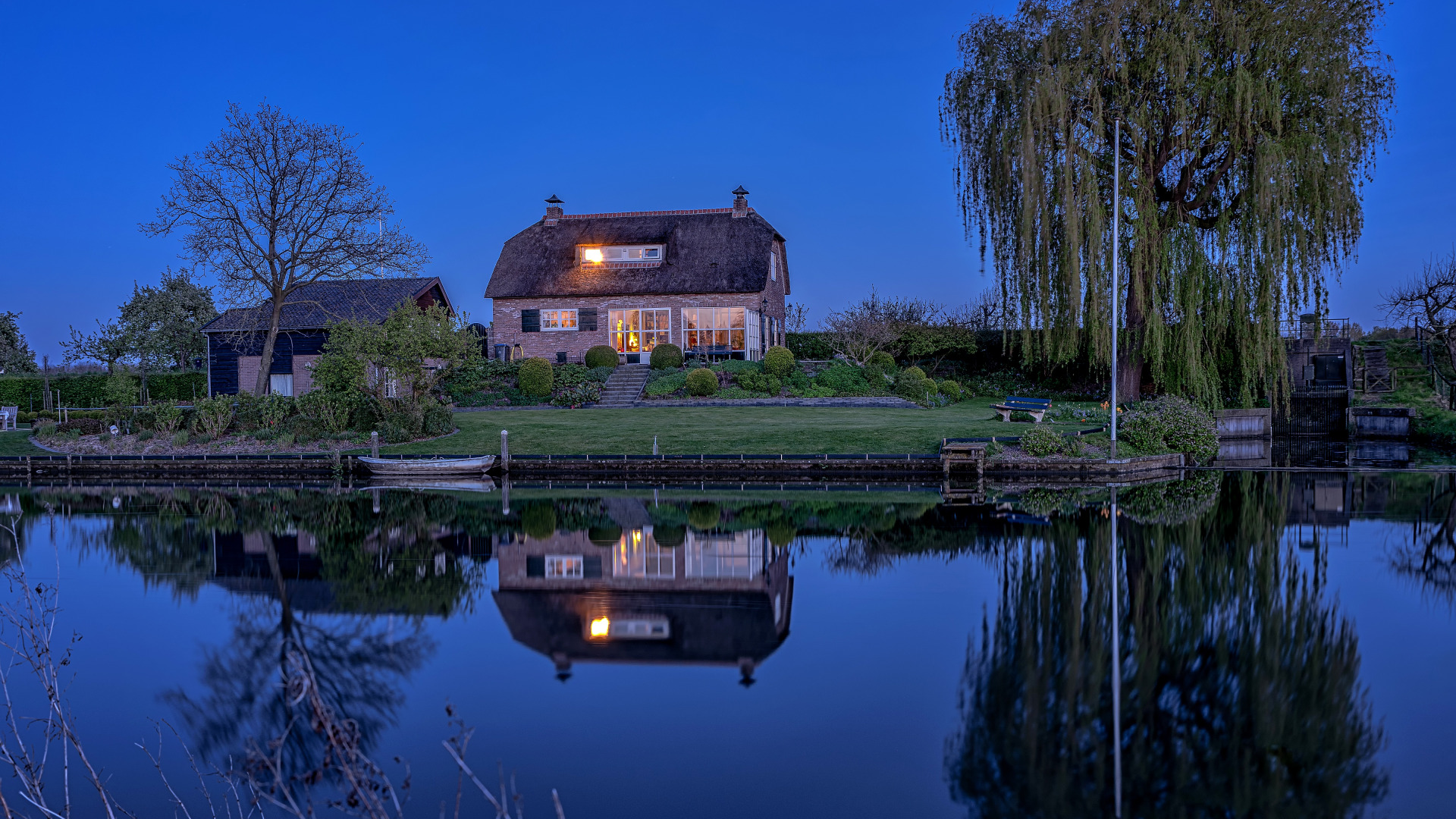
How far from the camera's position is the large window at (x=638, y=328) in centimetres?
3591

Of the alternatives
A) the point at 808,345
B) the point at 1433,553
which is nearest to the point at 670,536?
the point at 1433,553

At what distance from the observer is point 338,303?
37000 mm

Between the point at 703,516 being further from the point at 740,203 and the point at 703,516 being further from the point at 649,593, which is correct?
the point at 740,203

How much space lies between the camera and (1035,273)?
22078 mm

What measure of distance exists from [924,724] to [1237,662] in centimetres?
273

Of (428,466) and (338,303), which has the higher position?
(338,303)

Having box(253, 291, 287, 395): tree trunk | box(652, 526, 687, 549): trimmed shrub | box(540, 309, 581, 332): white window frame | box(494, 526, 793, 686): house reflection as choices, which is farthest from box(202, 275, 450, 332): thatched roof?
box(494, 526, 793, 686): house reflection

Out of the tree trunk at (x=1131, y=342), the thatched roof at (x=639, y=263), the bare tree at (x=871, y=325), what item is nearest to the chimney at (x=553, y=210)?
the thatched roof at (x=639, y=263)

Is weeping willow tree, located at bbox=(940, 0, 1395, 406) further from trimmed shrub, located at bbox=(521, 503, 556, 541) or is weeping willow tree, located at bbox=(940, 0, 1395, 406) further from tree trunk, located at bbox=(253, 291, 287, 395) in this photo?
tree trunk, located at bbox=(253, 291, 287, 395)

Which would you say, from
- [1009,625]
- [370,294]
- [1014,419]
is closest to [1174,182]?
[1014,419]

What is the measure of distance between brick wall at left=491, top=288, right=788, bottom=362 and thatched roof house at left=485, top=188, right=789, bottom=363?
0.03 m

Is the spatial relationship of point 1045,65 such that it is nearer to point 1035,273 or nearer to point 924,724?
point 1035,273

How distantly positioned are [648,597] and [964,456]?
453 inches

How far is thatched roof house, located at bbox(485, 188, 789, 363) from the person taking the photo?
35.7 m
